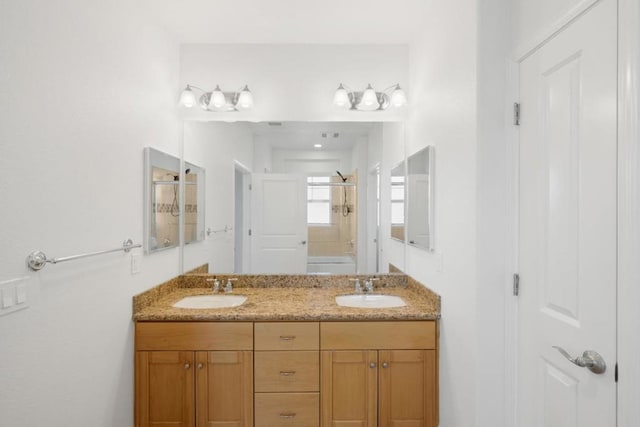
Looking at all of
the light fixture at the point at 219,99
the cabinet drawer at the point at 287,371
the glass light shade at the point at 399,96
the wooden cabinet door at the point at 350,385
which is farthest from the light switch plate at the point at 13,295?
the glass light shade at the point at 399,96

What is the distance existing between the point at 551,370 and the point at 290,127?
205cm

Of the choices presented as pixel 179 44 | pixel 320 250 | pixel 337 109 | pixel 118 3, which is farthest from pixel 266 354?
pixel 179 44

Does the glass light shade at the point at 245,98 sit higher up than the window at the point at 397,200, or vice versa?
the glass light shade at the point at 245,98

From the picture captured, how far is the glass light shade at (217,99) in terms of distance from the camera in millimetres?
2455

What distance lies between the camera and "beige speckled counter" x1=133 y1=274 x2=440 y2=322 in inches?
76.5

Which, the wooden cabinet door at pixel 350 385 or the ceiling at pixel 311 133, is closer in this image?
the wooden cabinet door at pixel 350 385

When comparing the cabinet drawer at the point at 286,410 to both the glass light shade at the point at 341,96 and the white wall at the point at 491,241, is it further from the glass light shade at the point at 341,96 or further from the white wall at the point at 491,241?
the glass light shade at the point at 341,96

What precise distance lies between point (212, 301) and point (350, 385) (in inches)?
39.4

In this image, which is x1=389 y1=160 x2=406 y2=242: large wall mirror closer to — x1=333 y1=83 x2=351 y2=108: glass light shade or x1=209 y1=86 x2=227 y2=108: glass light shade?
x1=333 y1=83 x2=351 y2=108: glass light shade

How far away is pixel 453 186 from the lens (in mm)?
1782

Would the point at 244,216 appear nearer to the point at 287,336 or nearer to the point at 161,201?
the point at 161,201

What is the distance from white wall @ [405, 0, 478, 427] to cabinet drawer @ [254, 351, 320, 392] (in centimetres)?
71

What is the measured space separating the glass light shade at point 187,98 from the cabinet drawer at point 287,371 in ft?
5.46

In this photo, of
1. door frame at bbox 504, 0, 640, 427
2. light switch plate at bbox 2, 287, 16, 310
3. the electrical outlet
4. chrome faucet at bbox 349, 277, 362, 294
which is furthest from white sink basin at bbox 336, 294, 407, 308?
light switch plate at bbox 2, 287, 16, 310
